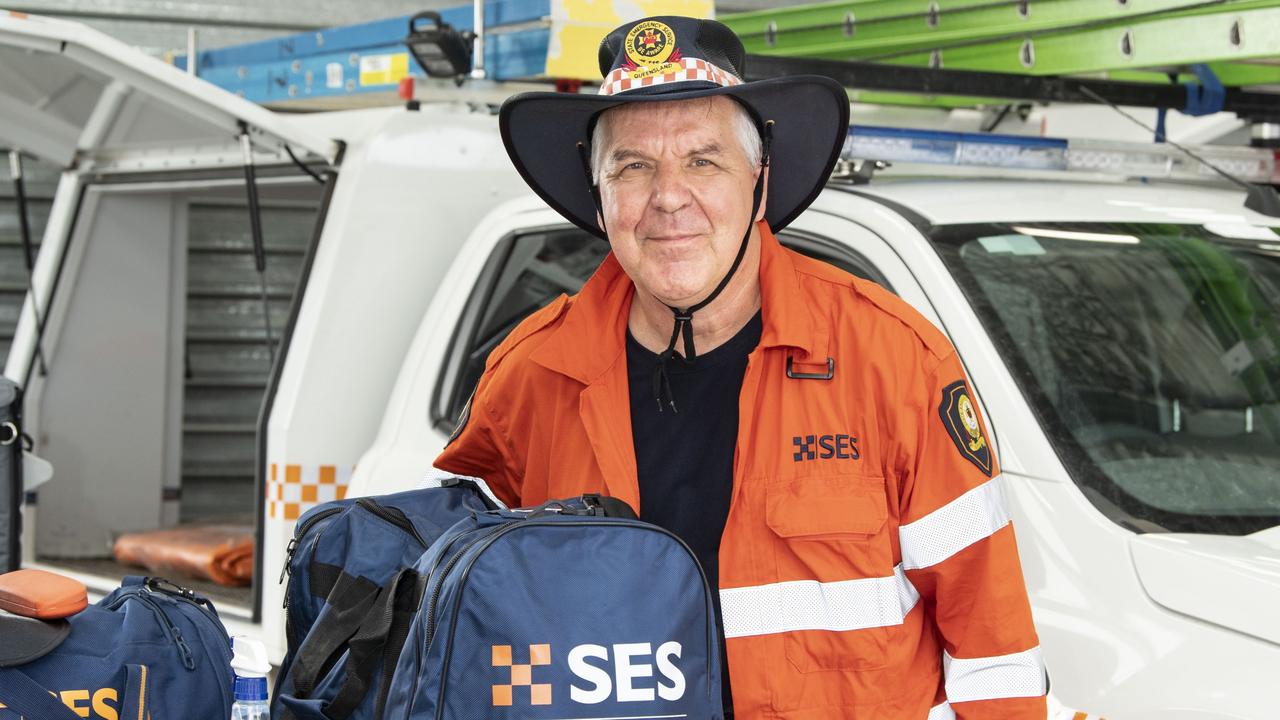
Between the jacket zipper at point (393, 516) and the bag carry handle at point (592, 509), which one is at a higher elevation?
the bag carry handle at point (592, 509)

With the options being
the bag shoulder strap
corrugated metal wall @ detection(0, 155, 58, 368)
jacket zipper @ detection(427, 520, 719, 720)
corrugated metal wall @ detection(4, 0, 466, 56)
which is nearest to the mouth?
jacket zipper @ detection(427, 520, 719, 720)

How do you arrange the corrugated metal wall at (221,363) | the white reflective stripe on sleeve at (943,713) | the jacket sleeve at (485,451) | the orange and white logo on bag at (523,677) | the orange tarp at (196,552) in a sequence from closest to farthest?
the orange and white logo on bag at (523,677) → the white reflective stripe on sleeve at (943,713) → the jacket sleeve at (485,451) → the orange tarp at (196,552) → the corrugated metal wall at (221,363)

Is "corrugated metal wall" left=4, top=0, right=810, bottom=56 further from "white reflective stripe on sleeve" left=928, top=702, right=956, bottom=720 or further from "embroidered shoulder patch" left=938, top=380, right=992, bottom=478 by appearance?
"white reflective stripe on sleeve" left=928, top=702, right=956, bottom=720

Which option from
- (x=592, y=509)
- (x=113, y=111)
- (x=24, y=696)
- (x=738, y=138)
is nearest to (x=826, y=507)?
(x=592, y=509)

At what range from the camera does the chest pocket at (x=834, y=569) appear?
2.04 metres

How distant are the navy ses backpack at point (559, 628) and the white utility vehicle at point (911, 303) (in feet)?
2.57

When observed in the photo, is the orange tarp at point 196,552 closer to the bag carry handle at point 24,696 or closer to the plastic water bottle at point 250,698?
the plastic water bottle at point 250,698

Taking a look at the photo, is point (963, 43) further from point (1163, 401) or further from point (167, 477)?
point (167, 477)

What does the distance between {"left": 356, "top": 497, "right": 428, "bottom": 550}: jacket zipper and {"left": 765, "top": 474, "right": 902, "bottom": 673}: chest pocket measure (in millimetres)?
497

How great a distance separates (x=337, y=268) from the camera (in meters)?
4.10

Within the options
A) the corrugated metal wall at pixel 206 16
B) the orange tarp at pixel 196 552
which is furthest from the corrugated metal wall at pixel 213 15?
the orange tarp at pixel 196 552

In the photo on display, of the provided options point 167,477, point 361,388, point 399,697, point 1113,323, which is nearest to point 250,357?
point 167,477

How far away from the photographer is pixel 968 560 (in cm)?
204

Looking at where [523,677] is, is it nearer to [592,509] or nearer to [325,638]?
[592,509]
